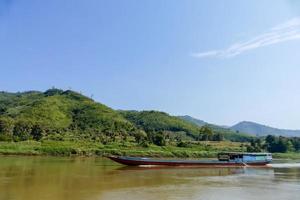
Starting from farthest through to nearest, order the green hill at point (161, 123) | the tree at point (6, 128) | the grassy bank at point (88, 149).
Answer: the green hill at point (161, 123) < the tree at point (6, 128) < the grassy bank at point (88, 149)

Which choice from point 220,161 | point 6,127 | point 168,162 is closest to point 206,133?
point 6,127

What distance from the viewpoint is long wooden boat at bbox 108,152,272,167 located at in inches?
1960

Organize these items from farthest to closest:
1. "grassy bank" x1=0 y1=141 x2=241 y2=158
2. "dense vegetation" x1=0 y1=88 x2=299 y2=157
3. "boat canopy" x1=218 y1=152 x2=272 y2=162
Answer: "dense vegetation" x1=0 y1=88 x2=299 y2=157 < "grassy bank" x1=0 y1=141 x2=241 y2=158 < "boat canopy" x1=218 y1=152 x2=272 y2=162

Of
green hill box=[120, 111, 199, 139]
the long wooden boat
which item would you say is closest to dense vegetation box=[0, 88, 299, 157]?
green hill box=[120, 111, 199, 139]

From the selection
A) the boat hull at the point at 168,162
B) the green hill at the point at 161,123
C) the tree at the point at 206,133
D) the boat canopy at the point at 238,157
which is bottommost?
the boat hull at the point at 168,162

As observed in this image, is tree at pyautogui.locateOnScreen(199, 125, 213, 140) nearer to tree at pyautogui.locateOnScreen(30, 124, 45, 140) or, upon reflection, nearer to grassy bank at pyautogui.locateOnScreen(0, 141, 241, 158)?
grassy bank at pyautogui.locateOnScreen(0, 141, 241, 158)

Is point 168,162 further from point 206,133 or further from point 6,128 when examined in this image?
point 206,133

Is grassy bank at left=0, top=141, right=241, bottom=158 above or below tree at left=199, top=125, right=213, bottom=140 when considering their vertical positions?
below

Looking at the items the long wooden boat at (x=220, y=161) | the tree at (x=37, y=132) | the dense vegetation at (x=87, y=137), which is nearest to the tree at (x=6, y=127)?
the dense vegetation at (x=87, y=137)

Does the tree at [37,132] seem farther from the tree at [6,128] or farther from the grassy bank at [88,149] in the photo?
the grassy bank at [88,149]

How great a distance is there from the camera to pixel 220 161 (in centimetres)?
5516

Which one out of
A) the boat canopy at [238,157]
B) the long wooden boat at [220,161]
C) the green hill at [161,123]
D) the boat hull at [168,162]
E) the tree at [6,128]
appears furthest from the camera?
the green hill at [161,123]

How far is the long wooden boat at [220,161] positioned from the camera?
49781 mm

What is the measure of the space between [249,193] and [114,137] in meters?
66.8
